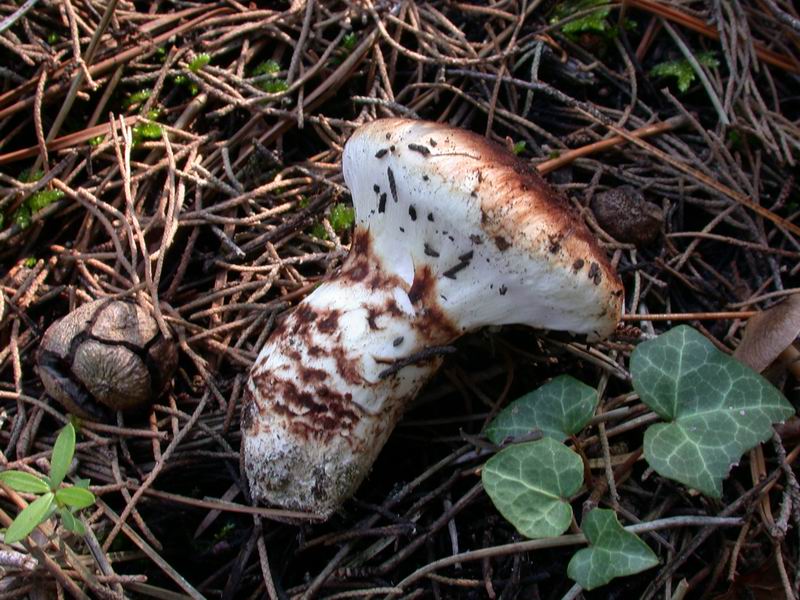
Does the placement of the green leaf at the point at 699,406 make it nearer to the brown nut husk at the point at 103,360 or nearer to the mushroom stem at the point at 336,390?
the mushroom stem at the point at 336,390

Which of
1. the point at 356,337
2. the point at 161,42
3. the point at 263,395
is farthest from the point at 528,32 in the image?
the point at 263,395

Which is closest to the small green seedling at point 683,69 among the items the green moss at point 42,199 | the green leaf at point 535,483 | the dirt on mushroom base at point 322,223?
the dirt on mushroom base at point 322,223

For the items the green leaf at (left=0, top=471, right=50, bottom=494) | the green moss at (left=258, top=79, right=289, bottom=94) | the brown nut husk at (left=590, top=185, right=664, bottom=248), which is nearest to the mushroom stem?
the green leaf at (left=0, top=471, right=50, bottom=494)

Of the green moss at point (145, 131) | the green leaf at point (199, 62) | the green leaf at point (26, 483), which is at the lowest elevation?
the green leaf at point (26, 483)

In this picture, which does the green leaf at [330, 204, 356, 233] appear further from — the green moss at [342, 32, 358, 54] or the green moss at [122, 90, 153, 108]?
the green moss at [122, 90, 153, 108]

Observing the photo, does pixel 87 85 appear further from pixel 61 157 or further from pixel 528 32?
pixel 528 32

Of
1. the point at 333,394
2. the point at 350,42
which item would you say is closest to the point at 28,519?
the point at 333,394
